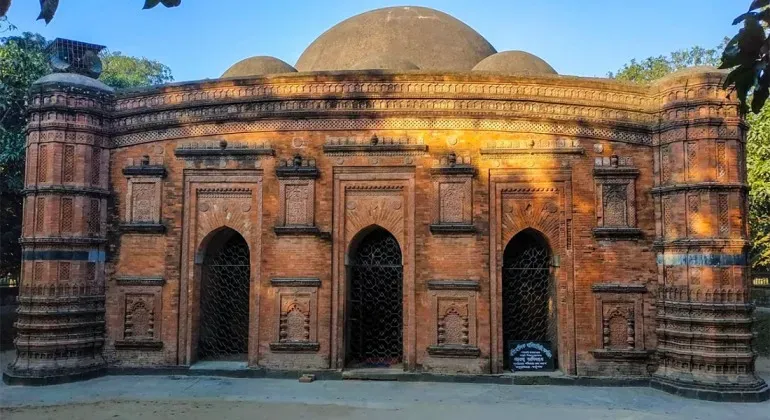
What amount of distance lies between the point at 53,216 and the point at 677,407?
9.61 m

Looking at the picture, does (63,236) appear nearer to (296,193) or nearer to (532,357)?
(296,193)

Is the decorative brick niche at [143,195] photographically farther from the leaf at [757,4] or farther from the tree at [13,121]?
the leaf at [757,4]

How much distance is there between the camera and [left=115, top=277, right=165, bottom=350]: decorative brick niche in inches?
380

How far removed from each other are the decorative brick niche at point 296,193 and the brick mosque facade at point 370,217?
1.4 inches

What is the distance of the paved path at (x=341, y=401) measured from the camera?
7430mm

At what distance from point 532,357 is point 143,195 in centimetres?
688

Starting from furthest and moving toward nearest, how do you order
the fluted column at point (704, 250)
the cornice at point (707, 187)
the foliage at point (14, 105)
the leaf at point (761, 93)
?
the foliage at point (14, 105), the cornice at point (707, 187), the fluted column at point (704, 250), the leaf at point (761, 93)

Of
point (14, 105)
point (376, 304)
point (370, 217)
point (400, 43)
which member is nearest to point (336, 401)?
point (376, 304)

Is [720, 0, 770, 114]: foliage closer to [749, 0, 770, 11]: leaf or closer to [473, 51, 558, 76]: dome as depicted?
[749, 0, 770, 11]: leaf

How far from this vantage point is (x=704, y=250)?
862 cm

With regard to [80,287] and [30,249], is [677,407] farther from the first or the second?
[30,249]

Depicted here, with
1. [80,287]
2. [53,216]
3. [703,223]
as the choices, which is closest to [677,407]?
[703,223]

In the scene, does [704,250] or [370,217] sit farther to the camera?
[370,217]

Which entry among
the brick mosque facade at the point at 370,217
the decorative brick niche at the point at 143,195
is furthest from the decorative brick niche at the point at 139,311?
the decorative brick niche at the point at 143,195
